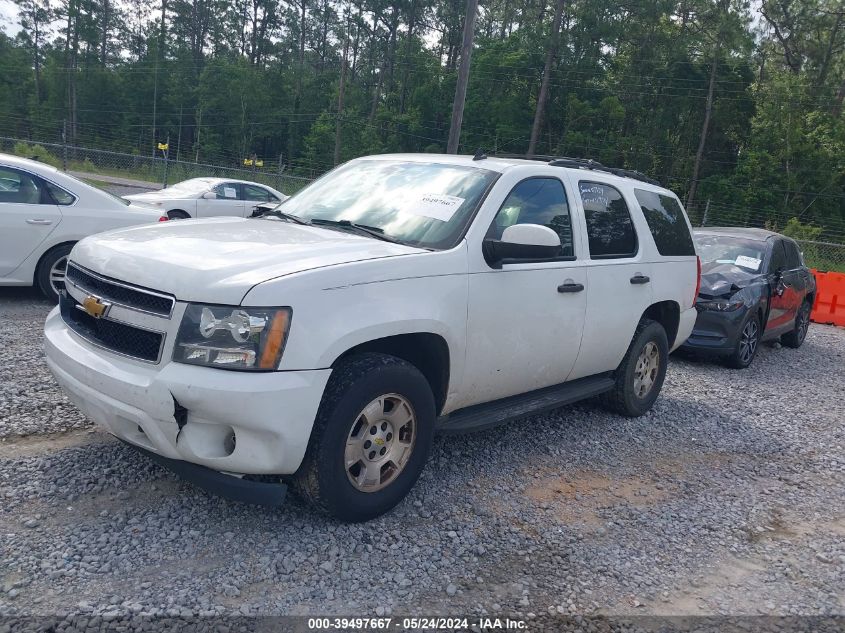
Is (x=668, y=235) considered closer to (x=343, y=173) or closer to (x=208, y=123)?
(x=343, y=173)

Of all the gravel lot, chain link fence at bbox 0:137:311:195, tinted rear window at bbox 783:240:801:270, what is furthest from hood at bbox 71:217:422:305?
chain link fence at bbox 0:137:311:195

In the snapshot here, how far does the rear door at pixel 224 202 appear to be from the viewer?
14.6 metres

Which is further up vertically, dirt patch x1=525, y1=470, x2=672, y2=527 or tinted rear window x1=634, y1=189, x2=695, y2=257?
tinted rear window x1=634, y1=189, x2=695, y2=257

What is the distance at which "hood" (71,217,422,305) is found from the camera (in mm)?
3062

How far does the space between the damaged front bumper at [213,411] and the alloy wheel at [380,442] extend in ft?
1.18

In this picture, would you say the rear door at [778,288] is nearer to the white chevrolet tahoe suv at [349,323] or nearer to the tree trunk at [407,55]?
the white chevrolet tahoe suv at [349,323]

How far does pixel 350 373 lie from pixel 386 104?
54925 mm

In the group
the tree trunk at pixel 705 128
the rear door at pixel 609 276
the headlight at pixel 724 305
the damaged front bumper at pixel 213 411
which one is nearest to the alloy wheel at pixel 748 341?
the headlight at pixel 724 305

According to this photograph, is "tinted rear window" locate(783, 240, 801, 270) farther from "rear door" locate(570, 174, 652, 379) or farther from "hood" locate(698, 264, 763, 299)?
"rear door" locate(570, 174, 652, 379)

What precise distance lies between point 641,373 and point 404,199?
9.15 feet

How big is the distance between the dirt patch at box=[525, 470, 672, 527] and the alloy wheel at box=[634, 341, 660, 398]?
51.1 inches

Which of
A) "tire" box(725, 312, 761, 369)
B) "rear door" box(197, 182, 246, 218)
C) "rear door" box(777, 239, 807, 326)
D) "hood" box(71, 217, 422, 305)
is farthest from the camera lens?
"rear door" box(197, 182, 246, 218)

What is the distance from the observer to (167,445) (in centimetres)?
307

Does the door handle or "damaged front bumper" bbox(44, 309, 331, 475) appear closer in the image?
"damaged front bumper" bbox(44, 309, 331, 475)
